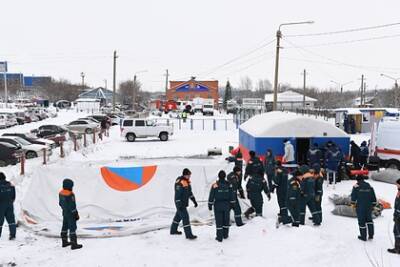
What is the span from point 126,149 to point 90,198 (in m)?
17.0

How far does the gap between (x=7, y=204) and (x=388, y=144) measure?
14671 millimetres

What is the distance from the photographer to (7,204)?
10031 mm

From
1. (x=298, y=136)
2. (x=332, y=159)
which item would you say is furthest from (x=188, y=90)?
(x=332, y=159)

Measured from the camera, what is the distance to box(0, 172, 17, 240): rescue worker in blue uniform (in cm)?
993

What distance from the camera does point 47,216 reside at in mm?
11508

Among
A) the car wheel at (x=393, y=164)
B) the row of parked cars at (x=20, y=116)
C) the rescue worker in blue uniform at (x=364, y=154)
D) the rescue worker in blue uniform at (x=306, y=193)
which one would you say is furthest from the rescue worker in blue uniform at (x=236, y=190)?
the row of parked cars at (x=20, y=116)

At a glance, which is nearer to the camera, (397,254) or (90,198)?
(397,254)

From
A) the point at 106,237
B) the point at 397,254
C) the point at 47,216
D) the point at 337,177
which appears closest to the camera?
the point at 397,254

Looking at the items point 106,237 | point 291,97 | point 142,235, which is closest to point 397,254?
point 142,235

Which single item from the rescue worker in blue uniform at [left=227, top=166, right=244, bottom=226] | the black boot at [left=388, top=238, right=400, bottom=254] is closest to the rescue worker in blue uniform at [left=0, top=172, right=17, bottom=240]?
the rescue worker in blue uniform at [left=227, top=166, right=244, bottom=226]

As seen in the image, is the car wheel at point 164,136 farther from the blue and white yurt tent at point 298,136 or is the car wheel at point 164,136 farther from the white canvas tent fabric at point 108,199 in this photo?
the white canvas tent fabric at point 108,199

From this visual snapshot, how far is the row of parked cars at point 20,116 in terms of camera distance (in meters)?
42.2

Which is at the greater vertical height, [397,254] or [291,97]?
[291,97]

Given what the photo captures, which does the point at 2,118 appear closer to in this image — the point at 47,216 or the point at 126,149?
the point at 126,149
